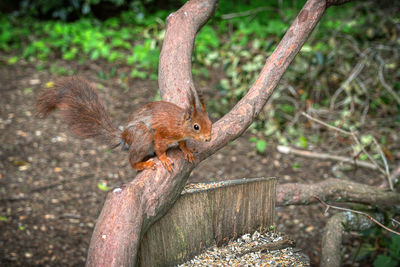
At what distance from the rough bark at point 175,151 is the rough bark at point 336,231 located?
0.76 metres

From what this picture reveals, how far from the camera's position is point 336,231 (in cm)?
216

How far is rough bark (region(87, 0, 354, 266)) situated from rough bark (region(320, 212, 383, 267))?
762 millimetres

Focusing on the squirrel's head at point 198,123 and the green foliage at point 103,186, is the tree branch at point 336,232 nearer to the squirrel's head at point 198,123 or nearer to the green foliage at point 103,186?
the squirrel's head at point 198,123

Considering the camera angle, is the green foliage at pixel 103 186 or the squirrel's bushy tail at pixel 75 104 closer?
the squirrel's bushy tail at pixel 75 104

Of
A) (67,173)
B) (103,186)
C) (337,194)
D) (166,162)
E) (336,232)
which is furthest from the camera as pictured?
(67,173)

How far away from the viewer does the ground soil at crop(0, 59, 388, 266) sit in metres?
2.77

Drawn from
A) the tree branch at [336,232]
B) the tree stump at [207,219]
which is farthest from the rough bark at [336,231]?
the tree stump at [207,219]

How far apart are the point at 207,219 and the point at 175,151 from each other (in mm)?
335

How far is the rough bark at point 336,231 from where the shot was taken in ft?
6.64

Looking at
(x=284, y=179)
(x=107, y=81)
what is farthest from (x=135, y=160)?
(x=107, y=81)

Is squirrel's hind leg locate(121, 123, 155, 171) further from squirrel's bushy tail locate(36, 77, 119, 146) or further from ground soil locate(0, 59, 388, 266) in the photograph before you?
ground soil locate(0, 59, 388, 266)

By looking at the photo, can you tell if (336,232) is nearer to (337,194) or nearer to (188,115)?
(337,194)

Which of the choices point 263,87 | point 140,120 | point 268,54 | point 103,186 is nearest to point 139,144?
point 140,120

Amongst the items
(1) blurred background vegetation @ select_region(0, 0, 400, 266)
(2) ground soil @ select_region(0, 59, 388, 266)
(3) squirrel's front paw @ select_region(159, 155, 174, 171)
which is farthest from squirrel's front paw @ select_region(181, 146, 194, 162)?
(1) blurred background vegetation @ select_region(0, 0, 400, 266)
